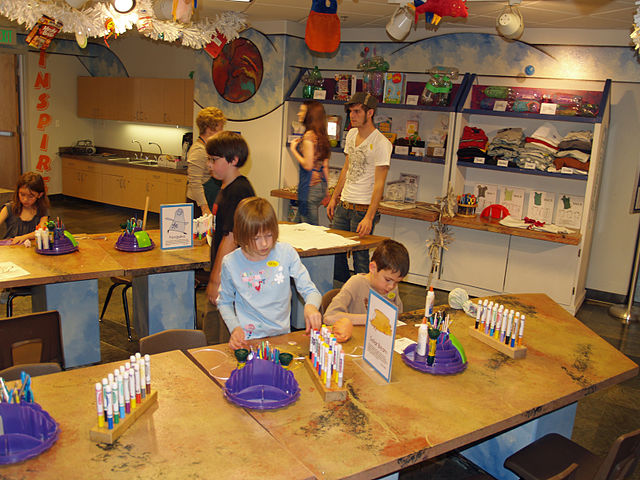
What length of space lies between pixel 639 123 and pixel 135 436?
218 inches

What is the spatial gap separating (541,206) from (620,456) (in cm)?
423

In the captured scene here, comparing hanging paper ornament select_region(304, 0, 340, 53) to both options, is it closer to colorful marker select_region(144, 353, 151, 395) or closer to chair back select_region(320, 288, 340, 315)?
chair back select_region(320, 288, 340, 315)

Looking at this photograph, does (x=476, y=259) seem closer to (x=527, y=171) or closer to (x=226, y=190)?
(x=527, y=171)

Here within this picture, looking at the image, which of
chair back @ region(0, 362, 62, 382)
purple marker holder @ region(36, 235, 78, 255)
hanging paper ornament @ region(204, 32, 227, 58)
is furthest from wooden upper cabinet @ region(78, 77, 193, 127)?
chair back @ region(0, 362, 62, 382)

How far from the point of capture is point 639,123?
18.2 feet

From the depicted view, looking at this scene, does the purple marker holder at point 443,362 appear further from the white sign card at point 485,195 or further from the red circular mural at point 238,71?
the red circular mural at point 238,71

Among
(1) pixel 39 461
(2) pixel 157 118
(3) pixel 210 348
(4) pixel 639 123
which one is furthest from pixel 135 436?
(2) pixel 157 118

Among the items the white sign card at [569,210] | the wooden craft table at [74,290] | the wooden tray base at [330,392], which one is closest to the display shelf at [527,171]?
the white sign card at [569,210]

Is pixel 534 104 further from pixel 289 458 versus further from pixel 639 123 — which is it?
pixel 289 458

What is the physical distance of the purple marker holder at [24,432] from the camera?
1.61m

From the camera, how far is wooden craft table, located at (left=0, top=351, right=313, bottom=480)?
5.24 ft

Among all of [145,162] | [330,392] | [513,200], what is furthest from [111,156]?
[330,392]

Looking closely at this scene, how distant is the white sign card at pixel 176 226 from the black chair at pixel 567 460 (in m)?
2.67

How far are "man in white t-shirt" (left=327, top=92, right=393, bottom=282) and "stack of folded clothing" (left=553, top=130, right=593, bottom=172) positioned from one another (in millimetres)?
1846
